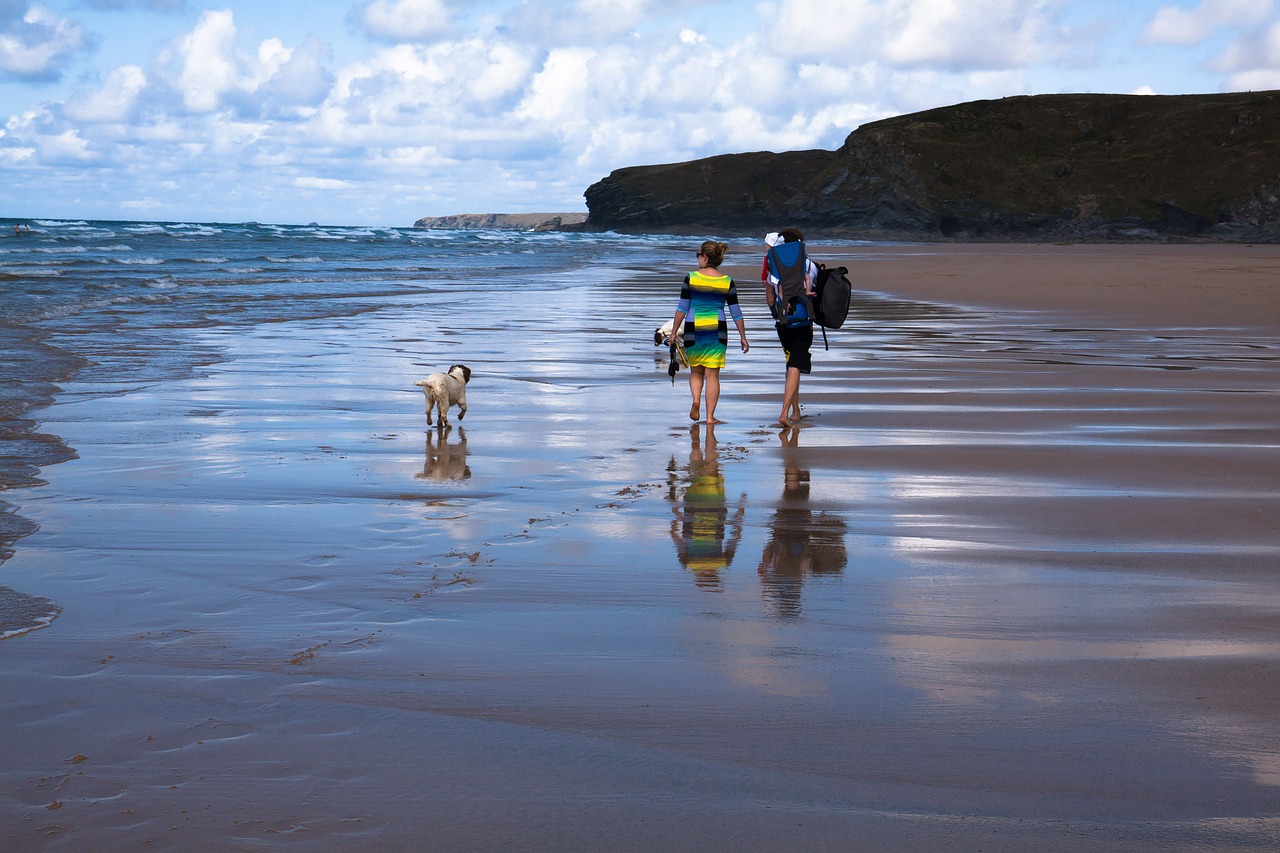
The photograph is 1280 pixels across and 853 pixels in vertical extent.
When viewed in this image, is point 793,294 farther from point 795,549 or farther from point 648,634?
point 648,634

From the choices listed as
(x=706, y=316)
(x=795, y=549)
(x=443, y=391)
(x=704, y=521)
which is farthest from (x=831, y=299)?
(x=795, y=549)

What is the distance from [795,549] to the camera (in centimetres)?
543

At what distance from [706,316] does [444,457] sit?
2.99 m

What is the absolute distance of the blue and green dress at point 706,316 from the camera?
31.6 feet

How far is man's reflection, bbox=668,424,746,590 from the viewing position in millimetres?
5168

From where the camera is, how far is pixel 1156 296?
2331 cm

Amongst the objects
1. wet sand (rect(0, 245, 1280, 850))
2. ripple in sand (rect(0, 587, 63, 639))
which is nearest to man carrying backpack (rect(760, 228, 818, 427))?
wet sand (rect(0, 245, 1280, 850))

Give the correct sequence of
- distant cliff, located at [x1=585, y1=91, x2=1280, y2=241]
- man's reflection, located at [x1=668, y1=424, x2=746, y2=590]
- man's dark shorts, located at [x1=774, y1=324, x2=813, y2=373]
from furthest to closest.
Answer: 1. distant cliff, located at [x1=585, y1=91, x2=1280, y2=241]
2. man's dark shorts, located at [x1=774, y1=324, x2=813, y2=373]
3. man's reflection, located at [x1=668, y1=424, x2=746, y2=590]

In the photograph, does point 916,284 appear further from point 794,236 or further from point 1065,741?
point 1065,741

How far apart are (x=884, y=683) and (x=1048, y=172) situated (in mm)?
107920

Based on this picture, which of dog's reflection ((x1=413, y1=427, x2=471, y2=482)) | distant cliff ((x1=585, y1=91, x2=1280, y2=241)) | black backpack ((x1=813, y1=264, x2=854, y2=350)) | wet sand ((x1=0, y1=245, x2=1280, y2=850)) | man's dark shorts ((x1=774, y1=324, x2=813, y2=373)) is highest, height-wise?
distant cliff ((x1=585, y1=91, x2=1280, y2=241))

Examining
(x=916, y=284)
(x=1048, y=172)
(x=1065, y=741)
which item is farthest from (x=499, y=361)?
(x=1048, y=172)

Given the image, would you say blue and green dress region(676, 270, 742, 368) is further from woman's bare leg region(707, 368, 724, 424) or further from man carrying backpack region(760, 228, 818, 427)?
man carrying backpack region(760, 228, 818, 427)

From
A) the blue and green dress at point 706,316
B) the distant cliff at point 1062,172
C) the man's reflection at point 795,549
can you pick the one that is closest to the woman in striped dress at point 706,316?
the blue and green dress at point 706,316
